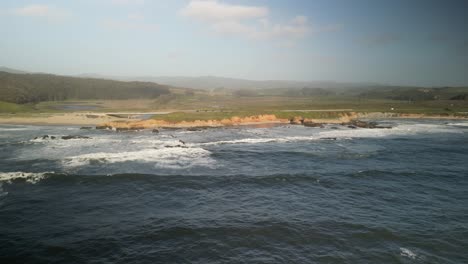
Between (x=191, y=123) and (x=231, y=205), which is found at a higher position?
(x=191, y=123)

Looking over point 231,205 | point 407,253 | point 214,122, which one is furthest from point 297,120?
point 407,253

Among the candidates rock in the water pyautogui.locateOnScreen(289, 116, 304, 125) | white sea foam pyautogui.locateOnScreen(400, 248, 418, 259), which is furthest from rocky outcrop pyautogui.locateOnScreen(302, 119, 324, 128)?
white sea foam pyautogui.locateOnScreen(400, 248, 418, 259)

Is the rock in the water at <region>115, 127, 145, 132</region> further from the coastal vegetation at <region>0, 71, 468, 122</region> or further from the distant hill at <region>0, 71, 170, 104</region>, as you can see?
the distant hill at <region>0, 71, 170, 104</region>

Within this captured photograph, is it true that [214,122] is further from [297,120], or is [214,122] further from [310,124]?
[310,124]

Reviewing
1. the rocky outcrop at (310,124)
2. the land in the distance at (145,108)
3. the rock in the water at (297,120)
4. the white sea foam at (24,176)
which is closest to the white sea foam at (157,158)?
the white sea foam at (24,176)

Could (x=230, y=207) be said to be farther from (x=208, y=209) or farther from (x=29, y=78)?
(x=29, y=78)

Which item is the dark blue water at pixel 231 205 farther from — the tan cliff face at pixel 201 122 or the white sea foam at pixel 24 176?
the tan cliff face at pixel 201 122

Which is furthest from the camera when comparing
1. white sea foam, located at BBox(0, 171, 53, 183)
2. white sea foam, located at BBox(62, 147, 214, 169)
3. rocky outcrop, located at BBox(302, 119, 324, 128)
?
rocky outcrop, located at BBox(302, 119, 324, 128)
